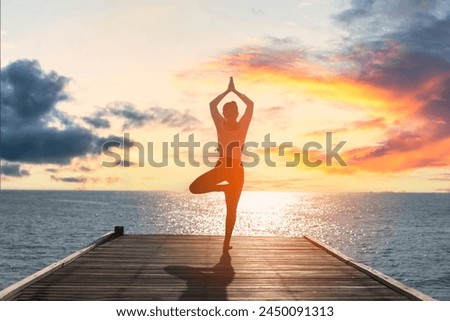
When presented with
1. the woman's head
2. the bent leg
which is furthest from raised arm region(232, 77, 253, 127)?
the bent leg

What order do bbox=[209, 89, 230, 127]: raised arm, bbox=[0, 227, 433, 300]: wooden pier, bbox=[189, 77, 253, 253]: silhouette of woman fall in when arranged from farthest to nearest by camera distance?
1. bbox=[209, 89, 230, 127]: raised arm
2. bbox=[189, 77, 253, 253]: silhouette of woman
3. bbox=[0, 227, 433, 300]: wooden pier

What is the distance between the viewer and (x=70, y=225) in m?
87.4

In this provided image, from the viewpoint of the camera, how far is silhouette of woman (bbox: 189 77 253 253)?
10812mm

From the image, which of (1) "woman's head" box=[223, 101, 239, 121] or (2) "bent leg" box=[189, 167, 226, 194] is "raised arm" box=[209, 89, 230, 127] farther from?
(2) "bent leg" box=[189, 167, 226, 194]

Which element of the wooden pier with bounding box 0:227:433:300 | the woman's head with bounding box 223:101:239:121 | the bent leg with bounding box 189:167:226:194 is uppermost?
the woman's head with bounding box 223:101:239:121

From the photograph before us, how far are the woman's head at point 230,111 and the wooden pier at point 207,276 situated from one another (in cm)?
266

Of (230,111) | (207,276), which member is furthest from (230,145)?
(207,276)

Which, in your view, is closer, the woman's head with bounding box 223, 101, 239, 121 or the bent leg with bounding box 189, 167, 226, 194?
the bent leg with bounding box 189, 167, 226, 194

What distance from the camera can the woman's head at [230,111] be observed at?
427 inches
